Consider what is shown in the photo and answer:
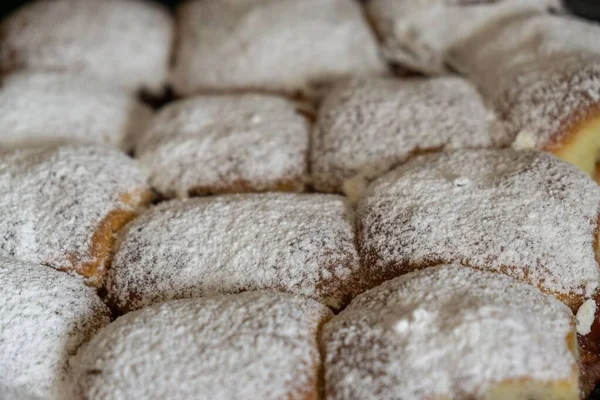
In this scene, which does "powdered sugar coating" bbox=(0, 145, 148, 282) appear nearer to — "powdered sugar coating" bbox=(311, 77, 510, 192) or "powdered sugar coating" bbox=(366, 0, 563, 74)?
"powdered sugar coating" bbox=(311, 77, 510, 192)

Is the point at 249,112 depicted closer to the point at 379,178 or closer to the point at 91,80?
the point at 379,178

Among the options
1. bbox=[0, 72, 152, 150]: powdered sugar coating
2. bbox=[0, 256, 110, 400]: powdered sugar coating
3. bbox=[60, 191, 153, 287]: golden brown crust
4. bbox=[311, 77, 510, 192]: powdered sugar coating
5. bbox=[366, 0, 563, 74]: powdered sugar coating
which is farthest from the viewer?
bbox=[366, 0, 563, 74]: powdered sugar coating

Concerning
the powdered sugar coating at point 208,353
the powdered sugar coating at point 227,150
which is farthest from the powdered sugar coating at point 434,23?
the powdered sugar coating at point 208,353

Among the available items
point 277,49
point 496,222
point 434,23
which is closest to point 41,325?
point 496,222

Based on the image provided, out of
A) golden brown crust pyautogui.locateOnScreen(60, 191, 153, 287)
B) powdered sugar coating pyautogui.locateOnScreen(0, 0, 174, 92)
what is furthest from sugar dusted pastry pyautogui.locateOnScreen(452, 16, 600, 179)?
powdered sugar coating pyautogui.locateOnScreen(0, 0, 174, 92)

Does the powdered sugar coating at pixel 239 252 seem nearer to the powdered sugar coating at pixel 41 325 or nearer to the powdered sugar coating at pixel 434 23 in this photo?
the powdered sugar coating at pixel 41 325
